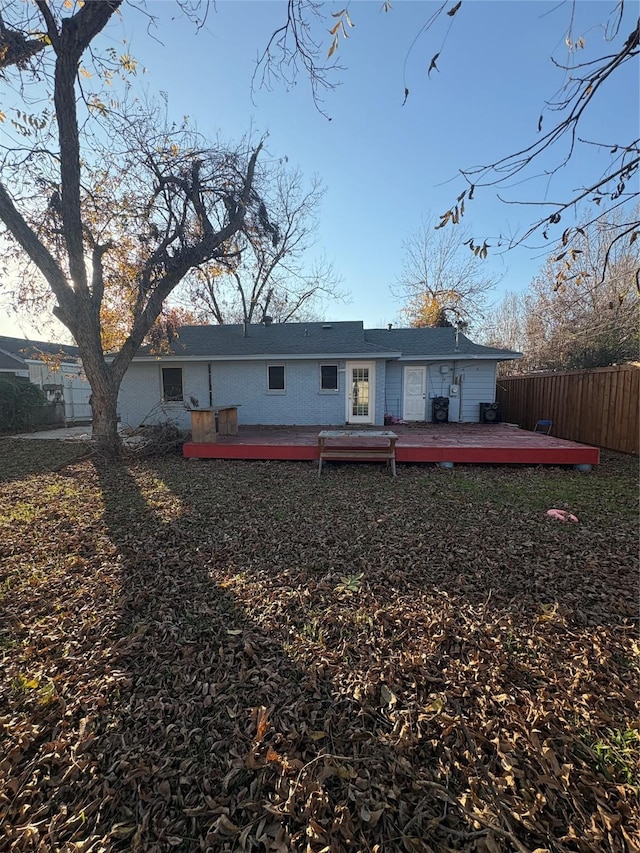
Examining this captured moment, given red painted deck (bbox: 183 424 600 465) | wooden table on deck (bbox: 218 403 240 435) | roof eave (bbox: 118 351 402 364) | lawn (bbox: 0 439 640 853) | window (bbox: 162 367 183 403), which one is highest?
roof eave (bbox: 118 351 402 364)

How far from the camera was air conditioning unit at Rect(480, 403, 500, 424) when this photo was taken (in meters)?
13.0

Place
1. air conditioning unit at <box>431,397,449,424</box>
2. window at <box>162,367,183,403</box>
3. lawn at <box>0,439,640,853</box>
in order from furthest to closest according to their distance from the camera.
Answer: air conditioning unit at <box>431,397,449,424</box>, window at <box>162,367,183,403</box>, lawn at <box>0,439,640,853</box>

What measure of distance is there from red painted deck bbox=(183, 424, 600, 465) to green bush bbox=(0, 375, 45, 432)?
10.4m

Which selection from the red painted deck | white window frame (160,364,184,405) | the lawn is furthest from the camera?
white window frame (160,364,184,405)

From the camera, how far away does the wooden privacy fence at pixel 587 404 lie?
8.79 m

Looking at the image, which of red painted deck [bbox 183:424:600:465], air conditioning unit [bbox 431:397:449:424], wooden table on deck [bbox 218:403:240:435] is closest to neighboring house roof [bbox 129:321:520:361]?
air conditioning unit [bbox 431:397:449:424]

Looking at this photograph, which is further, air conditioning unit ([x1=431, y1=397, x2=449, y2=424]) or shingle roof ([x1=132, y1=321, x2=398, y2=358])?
air conditioning unit ([x1=431, y1=397, x2=449, y2=424])

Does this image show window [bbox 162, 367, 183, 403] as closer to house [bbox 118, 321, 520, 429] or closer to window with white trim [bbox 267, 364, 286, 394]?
house [bbox 118, 321, 520, 429]

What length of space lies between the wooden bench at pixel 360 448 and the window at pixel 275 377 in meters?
5.16

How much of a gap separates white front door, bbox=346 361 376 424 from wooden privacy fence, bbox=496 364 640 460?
5.67 m

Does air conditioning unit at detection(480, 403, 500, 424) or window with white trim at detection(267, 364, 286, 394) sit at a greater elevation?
window with white trim at detection(267, 364, 286, 394)

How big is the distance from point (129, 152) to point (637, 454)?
46.2ft

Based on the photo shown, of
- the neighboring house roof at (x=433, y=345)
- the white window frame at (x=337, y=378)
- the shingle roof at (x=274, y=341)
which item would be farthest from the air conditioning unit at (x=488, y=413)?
the white window frame at (x=337, y=378)

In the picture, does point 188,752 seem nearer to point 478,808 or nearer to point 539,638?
point 478,808
